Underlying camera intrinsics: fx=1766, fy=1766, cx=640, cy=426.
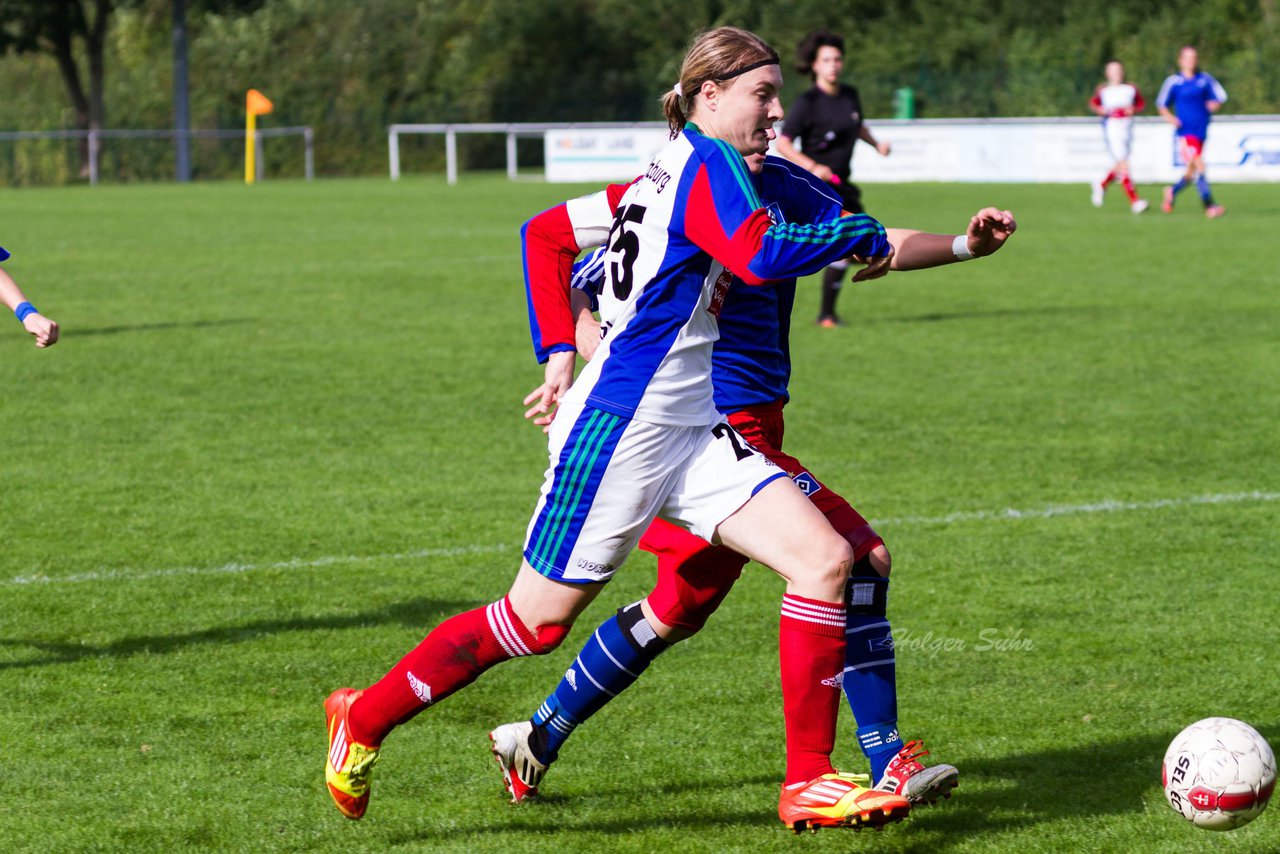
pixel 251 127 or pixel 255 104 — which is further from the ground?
pixel 255 104

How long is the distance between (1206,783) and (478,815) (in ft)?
5.70

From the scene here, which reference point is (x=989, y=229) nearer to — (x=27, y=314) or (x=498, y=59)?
(x=27, y=314)

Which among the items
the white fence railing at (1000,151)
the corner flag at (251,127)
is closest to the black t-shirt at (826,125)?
the white fence railing at (1000,151)

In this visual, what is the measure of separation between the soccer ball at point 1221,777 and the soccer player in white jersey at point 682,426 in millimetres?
801

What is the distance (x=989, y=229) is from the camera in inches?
161

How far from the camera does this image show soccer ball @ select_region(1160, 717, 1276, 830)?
3.90 meters

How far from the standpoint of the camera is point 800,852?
4141 mm

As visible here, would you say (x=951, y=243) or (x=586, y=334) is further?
(x=586, y=334)

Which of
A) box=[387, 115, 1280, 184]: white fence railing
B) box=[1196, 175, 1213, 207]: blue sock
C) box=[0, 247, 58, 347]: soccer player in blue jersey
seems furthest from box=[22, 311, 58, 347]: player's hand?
box=[387, 115, 1280, 184]: white fence railing

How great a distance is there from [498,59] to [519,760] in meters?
54.4

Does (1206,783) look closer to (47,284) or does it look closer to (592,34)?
(47,284)

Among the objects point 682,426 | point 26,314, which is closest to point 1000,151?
point 26,314

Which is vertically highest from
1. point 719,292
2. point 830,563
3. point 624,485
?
point 719,292

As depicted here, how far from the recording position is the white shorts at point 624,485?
3.99 metres
